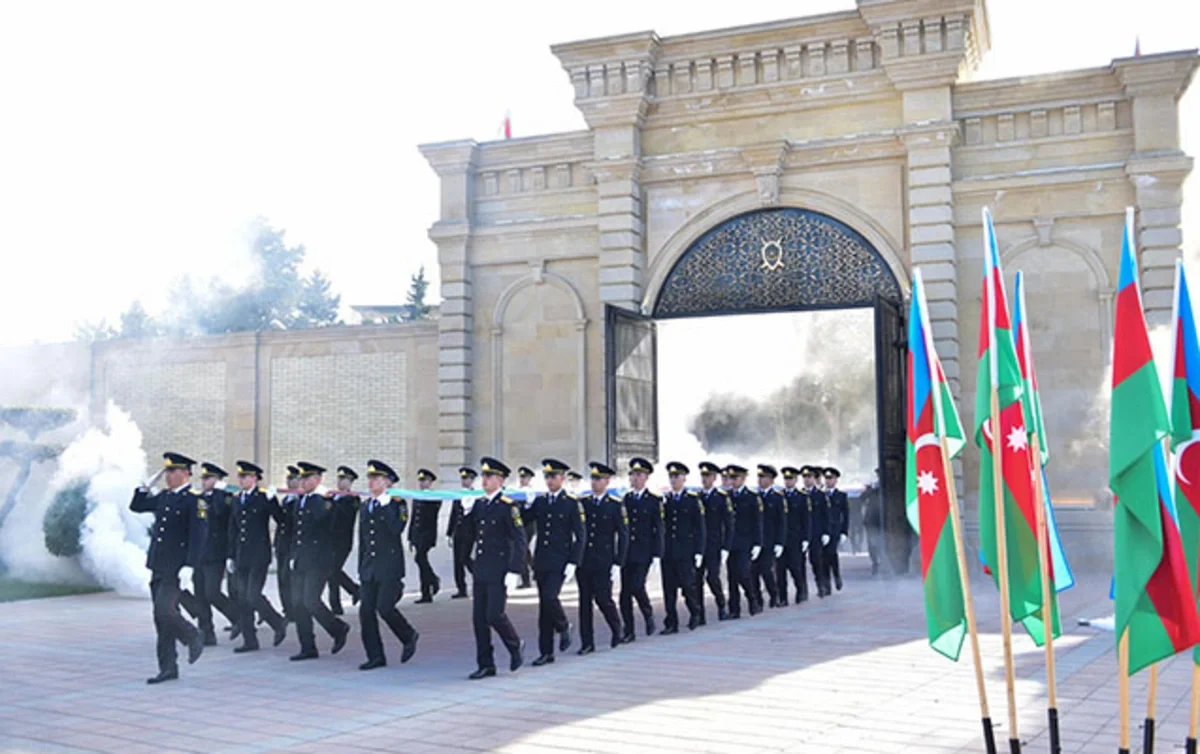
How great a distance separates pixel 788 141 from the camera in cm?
1777

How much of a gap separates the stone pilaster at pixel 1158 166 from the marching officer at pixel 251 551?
37.4 feet

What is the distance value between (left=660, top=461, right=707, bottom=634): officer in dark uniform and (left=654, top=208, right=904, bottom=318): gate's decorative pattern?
6.67 m

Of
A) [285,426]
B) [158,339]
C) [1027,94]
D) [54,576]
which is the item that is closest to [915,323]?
[1027,94]

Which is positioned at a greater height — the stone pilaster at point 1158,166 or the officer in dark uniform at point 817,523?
the stone pilaster at point 1158,166

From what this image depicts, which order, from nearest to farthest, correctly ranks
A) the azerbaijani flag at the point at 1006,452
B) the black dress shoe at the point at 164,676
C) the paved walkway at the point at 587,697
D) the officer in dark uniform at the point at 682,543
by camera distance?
the azerbaijani flag at the point at 1006,452 → the paved walkway at the point at 587,697 → the black dress shoe at the point at 164,676 → the officer in dark uniform at the point at 682,543

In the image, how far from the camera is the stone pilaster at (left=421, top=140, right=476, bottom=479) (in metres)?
19.6

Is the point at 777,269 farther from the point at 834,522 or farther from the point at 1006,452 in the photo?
the point at 1006,452

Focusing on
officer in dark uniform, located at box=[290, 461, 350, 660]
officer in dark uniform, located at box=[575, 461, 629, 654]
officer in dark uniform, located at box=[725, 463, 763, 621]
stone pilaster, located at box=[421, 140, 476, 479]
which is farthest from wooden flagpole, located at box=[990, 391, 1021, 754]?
stone pilaster, located at box=[421, 140, 476, 479]

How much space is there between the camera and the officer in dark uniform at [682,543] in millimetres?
11641

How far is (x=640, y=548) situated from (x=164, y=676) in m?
4.31

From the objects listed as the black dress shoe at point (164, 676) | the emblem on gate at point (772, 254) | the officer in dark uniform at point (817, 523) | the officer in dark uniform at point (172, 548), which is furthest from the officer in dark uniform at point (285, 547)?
the emblem on gate at point (772, 254)

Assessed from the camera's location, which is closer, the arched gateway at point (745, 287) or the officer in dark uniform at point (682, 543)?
the officer in dark uniform at point (682, 543)

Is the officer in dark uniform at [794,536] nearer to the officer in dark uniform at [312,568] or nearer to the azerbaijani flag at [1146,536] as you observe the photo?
the officer in dark uniform at [312,568]

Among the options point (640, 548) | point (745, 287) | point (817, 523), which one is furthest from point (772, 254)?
point (640, 548)
